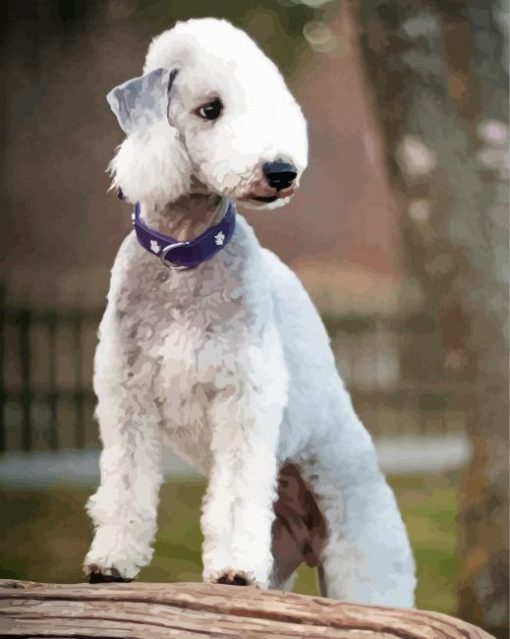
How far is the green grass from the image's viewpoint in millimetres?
1464

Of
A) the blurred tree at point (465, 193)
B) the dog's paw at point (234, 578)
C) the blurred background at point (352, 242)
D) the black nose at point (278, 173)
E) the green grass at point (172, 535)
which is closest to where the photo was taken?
the black nose at point (278, 173)

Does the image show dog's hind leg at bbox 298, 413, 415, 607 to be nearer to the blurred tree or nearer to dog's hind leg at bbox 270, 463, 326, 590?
dog's hind leg at bbox 270, 463, 326, 590

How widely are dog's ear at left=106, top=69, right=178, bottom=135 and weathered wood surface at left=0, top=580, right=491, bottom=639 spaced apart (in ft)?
2.18

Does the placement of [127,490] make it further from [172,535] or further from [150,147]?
[150,147]

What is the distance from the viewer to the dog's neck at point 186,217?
4.62 ft

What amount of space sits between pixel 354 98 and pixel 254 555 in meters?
0.84

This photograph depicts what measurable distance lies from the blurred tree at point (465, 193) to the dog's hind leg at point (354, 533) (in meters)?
0.24

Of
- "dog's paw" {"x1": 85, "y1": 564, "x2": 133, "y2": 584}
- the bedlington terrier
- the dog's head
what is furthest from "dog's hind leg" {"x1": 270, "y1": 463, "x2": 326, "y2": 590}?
the dog's head

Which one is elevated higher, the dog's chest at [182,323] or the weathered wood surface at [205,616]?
the dog's chest at [182,323]

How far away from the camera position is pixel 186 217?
1.42 meters

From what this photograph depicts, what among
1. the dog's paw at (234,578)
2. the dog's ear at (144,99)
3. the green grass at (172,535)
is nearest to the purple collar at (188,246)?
the dog's ear at (144,99)

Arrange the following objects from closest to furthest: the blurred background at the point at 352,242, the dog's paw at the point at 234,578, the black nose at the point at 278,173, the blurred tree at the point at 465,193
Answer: the black nose at the point at 278,173, the dog's paw at the point at 234,578, the blurred background at the point at 352,242, the blurred tree at the point at 465,193

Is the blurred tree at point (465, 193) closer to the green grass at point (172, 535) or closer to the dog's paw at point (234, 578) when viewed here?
the green grass at point (172, 535)

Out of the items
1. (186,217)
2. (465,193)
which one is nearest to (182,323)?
(186,217)
